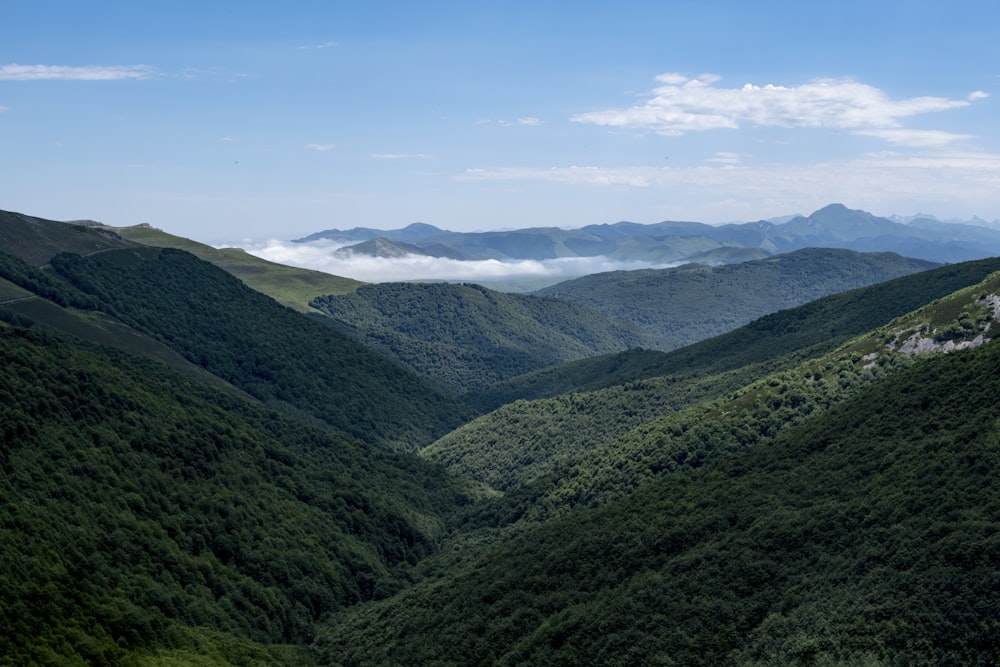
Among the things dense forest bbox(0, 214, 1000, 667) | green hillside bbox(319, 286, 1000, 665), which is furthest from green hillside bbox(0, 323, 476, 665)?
green hillside bbox(319, 286, 1000, 665)

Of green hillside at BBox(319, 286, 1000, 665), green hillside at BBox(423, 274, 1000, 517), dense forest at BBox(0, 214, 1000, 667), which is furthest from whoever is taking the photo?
green hillside at BBox(423, 274, 1000, 517)

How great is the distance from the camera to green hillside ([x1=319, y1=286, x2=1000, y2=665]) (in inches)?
2473

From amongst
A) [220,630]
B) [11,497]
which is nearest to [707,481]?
[220,630]

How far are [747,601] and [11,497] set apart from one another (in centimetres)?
7546

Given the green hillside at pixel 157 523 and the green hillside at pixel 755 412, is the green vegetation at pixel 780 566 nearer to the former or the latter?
the green hillside at pixel 157 523

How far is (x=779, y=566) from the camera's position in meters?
78.8

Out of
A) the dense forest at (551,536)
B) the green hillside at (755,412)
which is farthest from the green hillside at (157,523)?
the green hillside at (755,412)

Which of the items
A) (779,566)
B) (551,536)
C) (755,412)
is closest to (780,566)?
(779,566)

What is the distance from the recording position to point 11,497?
93.1m

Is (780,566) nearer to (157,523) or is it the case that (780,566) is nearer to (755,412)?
(755,412)

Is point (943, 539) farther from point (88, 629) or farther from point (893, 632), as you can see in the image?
point (88, 629)

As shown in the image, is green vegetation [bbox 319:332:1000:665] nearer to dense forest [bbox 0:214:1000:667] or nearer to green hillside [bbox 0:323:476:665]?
dense forest [bbox 0:214:1000:667]

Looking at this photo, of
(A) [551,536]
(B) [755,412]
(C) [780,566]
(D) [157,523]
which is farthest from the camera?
(B) [755,412]

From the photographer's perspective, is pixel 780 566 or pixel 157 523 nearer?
pixel 780 566
